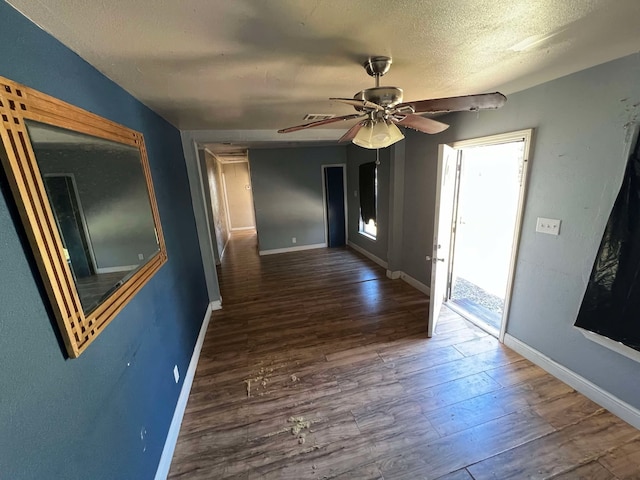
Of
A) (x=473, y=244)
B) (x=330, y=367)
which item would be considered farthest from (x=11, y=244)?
(x=473, y=244)

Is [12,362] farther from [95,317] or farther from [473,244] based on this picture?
[473,244]

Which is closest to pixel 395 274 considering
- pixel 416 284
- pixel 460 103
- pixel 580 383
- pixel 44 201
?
pixel 416 284

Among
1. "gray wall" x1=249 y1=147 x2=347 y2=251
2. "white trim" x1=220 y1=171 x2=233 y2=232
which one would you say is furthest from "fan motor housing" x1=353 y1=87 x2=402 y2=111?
"white trim" x1=220 y1=171 x2=233 y2=232

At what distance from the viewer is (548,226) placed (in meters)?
2.06

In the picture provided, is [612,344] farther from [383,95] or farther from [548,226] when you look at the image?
[383,95]

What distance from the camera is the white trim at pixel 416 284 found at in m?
3.63

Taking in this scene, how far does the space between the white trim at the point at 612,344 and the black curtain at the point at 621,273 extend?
0.20 feet

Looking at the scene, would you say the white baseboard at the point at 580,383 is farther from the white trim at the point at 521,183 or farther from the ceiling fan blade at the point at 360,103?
the ceiling fan blade at the point at 360,103

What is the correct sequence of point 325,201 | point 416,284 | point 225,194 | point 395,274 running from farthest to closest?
point 225,194, point 325,201, point 395,274, point 416,284

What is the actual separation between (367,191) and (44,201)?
15.2 ft

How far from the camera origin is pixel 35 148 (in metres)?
0.85

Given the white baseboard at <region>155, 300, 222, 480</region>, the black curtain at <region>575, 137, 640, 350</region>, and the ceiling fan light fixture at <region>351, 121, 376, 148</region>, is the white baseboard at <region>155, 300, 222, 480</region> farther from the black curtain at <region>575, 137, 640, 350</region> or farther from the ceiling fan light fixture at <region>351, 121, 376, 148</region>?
the black curtain at <region>575, 137, 640, 350</region>

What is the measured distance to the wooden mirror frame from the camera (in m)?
0.77

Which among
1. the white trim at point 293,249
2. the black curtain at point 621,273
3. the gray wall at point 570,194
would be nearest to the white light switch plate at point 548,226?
the gray wall at point 570,194
